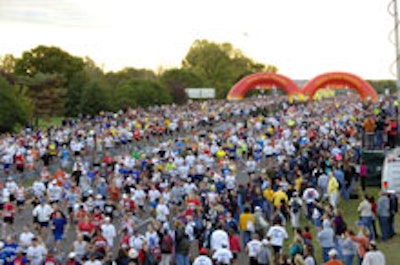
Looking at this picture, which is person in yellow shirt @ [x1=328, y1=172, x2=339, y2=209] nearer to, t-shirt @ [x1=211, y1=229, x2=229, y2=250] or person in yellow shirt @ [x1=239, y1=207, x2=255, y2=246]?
person in yellow shirt @ [x1=239, y1=207, x2=255, y2=246]

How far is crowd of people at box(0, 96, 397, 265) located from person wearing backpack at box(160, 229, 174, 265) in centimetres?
3

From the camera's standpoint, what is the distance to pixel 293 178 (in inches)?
967

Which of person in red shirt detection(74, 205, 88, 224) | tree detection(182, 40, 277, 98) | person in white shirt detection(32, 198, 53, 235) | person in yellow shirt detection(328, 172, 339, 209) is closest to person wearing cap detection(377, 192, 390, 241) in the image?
person in yellow shirt detection(328, 172, 339, 209)

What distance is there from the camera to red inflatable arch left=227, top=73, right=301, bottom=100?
73312 millimetres

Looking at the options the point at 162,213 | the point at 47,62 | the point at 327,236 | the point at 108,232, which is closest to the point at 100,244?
the point at 108,232

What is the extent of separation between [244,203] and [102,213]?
3.72 metres

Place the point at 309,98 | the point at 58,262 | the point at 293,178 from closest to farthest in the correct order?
1. the point at 58,262
2. the point at 293,178
3. the point at 309,98

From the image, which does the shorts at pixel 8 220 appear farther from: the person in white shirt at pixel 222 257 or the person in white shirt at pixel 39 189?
the person in white shirt at pixel 222 257

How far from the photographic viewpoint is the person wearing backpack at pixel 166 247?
51.4 feet

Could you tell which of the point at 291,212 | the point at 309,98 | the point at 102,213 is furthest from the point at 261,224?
the point at 309,98

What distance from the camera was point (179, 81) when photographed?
101125mm

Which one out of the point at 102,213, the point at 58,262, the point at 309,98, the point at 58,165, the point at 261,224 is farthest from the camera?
the point at 309,98

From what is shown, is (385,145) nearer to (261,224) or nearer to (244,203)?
(244,203)

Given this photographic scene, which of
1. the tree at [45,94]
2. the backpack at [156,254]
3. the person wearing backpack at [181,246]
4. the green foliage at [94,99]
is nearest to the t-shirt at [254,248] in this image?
the person wearing backpack at [181,246]
